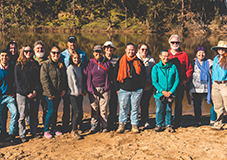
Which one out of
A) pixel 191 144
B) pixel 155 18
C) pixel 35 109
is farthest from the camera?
pixel 155 18

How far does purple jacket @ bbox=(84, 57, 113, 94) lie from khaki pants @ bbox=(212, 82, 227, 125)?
96.7 inches

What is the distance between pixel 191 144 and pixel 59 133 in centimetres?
293

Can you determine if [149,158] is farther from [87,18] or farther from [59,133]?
[87,18]

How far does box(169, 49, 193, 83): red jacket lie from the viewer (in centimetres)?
534

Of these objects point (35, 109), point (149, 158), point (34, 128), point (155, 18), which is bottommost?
point (149, 158)

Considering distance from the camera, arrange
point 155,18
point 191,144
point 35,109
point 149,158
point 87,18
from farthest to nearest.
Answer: point 87,18 < point 155,18 < point 35,109 < point 191,144 < point 149,158

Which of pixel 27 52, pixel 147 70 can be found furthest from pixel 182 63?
pixel 27 52

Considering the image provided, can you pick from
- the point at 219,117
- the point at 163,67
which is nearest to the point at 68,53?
the point at 163,67

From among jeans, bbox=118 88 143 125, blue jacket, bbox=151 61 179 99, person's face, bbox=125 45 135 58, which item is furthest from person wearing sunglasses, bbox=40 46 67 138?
blue jacket, bbox=151 61 179 99

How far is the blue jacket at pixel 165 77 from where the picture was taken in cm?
514

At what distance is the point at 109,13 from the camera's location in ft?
169

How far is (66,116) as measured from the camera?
5.53 metres

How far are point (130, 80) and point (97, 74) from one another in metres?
0.76

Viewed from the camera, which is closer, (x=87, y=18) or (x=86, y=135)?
(x=86, y=135)
